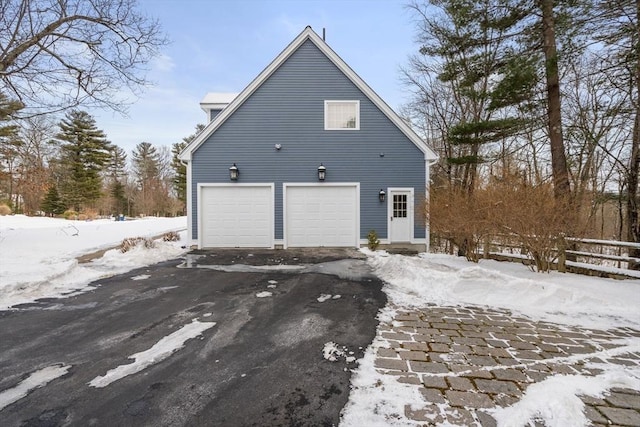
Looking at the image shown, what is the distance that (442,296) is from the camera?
4.68 m

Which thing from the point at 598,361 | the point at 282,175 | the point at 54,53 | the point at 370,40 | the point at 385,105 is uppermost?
the point at 370,40

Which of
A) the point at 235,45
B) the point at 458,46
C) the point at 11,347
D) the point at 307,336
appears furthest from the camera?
the point at 235,45

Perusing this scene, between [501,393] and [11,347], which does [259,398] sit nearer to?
[501,393]

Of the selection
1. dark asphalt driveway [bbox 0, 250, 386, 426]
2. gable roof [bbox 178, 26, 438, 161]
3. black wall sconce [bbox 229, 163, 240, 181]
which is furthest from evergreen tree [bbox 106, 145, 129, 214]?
dark asphalt driveway [bbox 0, 250, 386, 426]

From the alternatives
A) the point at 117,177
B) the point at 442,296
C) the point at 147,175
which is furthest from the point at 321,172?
the point at 117,177

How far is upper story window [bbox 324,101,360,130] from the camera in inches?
382

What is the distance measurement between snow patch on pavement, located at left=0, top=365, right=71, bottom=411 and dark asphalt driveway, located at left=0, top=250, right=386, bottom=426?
0.07 meters

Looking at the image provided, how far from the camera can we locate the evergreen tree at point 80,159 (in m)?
27.1

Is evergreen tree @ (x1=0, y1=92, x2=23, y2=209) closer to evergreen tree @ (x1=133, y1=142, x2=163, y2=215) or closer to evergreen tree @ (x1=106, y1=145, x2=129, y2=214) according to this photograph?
evergreen tree @ (x1=133, y1=142, x2=163, y2=215)

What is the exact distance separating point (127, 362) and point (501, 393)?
3.14 metres

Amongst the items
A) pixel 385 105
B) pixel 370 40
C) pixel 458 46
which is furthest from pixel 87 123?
pixel 458 46

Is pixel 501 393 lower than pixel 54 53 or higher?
lower

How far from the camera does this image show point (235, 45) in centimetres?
1493

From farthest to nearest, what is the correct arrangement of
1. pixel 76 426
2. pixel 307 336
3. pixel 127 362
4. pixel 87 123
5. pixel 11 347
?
pixel 87 123 → pixel 307 336 → pixel 11 347 → pixel 127 362 → pixel 76 426
